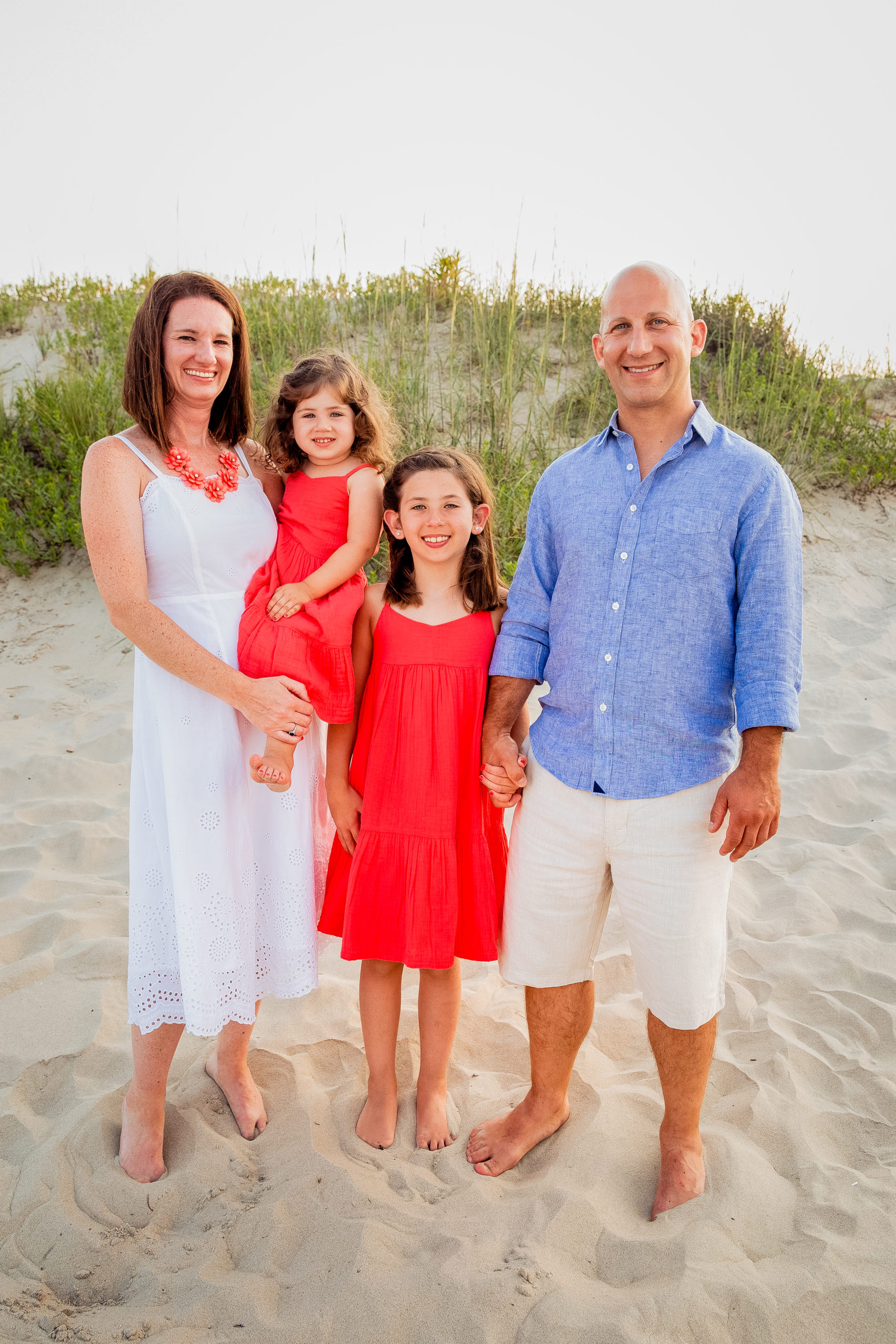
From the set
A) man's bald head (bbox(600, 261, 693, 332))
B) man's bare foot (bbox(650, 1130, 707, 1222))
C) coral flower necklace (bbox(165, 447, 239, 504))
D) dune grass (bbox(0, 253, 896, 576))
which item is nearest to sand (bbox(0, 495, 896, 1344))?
man's bare foot (bbox(650, 1130, 707, 1222))

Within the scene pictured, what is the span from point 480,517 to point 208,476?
0.71 meters

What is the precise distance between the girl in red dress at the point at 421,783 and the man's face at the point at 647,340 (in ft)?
1.58

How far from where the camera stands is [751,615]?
182 cm

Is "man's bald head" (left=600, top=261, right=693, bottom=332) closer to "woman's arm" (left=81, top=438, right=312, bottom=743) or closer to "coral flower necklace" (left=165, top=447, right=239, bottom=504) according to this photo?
"coral flower necklace" (left=165, top=447, right=239, bottom=504)

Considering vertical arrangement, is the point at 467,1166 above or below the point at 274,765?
below

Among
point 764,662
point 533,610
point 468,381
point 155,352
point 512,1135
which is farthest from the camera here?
point 468,381

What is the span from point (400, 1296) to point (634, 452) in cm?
194

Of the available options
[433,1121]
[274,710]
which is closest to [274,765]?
[274,710]

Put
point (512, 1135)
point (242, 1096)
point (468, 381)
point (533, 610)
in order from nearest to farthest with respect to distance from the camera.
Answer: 1. point (533, 610)
2. point (512, 1135)
3. point (242, 1096)
4. point (468, 381)

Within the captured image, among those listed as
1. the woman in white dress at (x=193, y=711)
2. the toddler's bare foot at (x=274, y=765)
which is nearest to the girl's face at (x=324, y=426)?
the woman in white dress at (x=193, y=711)

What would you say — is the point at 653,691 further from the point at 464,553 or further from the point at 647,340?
the point at 647,340

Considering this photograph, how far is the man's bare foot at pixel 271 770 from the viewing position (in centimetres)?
199

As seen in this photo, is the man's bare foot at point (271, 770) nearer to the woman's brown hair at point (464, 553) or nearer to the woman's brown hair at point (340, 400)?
the woman's brown hair at point (464, 553)

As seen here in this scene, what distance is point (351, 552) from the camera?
2.23m
